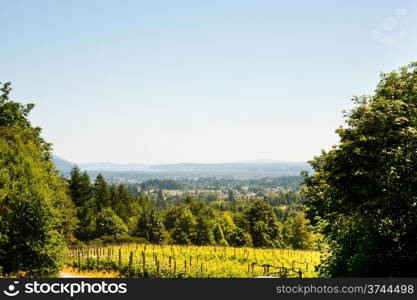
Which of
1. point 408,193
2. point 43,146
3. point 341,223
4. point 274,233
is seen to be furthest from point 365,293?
point 274,233

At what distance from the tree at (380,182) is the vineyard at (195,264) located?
6.53m

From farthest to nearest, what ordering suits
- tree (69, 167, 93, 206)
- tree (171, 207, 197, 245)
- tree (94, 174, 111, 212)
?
tree (94, 174, 111, 212) → tree (171, 207, 197, 245) → tree (69, 167, 93, 206)

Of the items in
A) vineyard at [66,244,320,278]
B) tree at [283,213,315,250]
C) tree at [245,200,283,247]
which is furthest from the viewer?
tree at [283,213,315,250]

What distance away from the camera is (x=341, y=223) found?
21.3 metres

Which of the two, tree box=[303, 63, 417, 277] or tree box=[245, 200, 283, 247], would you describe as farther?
tree box=[245, 200, 283, 247]

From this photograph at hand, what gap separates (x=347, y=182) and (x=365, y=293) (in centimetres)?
685

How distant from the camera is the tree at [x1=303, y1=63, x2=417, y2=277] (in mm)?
16781

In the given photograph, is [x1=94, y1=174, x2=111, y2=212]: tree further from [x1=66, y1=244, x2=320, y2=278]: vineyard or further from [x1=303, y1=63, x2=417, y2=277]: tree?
[x1=303, y1=63, x2=417, y2=277]: tree

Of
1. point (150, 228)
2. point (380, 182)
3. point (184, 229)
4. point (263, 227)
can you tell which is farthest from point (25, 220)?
point (263, 227)

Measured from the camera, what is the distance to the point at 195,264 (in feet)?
130

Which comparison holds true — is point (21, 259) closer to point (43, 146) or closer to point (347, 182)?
point (43, 146)

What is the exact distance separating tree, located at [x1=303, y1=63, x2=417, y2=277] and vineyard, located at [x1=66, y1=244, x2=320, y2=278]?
653cm

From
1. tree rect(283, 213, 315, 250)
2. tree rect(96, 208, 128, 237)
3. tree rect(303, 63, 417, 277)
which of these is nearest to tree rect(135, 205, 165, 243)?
tree rect(96, 208, 128, 237)

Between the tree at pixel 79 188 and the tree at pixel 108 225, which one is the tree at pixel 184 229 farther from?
the tree at pixel 79 188
